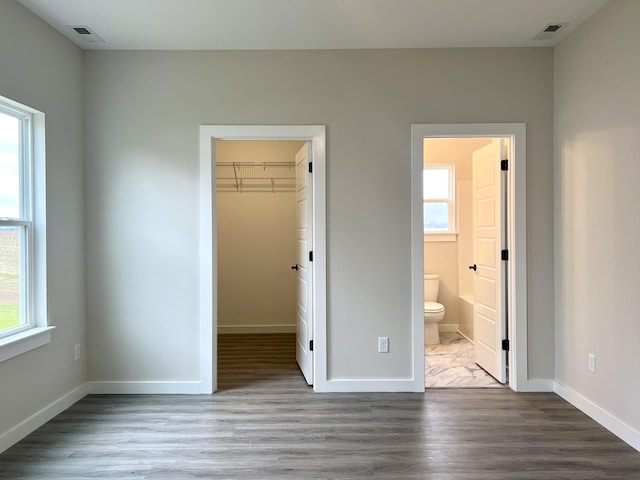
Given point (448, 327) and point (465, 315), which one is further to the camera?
point (448, 327)

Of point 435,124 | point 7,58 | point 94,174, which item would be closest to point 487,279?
point 435,124

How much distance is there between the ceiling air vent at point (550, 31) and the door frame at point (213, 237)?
67.1 inches

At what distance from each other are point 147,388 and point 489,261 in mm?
3006

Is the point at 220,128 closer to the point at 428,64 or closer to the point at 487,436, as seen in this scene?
the point at 428,64

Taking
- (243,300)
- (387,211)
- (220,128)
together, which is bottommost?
(243,300)

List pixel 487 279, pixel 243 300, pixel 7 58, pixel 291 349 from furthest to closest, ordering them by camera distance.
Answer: pixel 243 300, pixel 291 349, pixel 487 279, pixel 7 58

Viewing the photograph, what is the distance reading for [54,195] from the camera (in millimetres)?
2959

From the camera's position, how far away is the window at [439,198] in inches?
208

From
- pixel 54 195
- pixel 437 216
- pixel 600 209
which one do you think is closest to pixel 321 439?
pixel 600 209

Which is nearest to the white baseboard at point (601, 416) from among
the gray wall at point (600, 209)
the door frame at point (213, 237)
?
the gray wall at point (600, 209)

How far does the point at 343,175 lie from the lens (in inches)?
132

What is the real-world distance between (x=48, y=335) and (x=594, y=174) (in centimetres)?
380

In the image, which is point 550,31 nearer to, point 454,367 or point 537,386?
point 537,386

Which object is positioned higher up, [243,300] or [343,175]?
[343,175]
